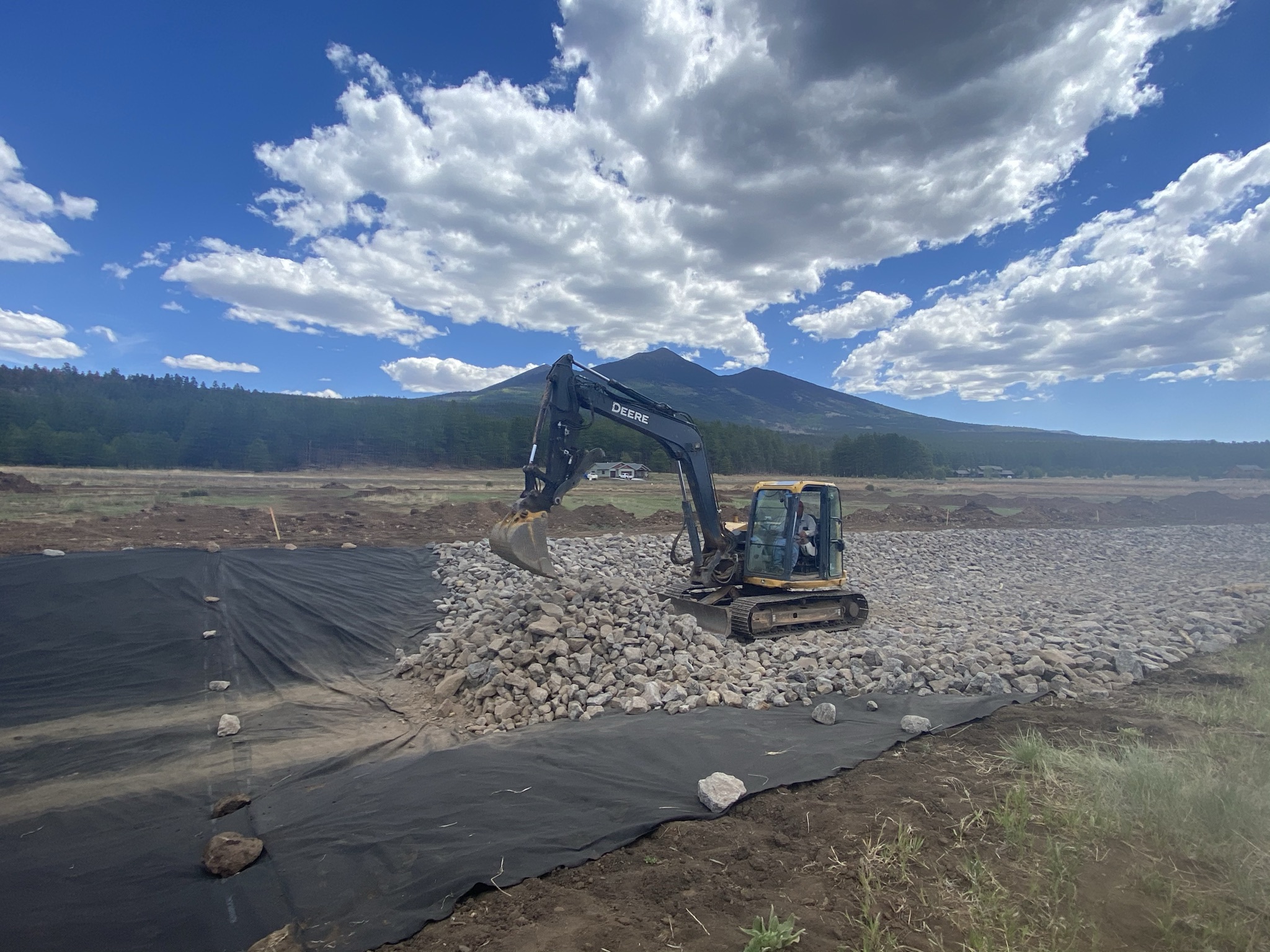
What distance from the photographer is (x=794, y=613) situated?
11.1 m

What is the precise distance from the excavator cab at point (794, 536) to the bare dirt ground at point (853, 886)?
6272 millimetres

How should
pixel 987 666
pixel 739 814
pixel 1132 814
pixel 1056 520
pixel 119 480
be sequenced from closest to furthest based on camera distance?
pixel 1132 814 → pixel 739 814 → pixel 987 666 → pixel 1056 520 → pixel 119 480

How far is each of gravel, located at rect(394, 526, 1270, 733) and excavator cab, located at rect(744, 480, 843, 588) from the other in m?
1.08

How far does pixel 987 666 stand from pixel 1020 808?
4.10 meters

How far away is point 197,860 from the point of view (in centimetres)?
447

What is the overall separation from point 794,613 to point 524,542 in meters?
5.12

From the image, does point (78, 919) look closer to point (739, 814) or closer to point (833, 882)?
point (739, 814)

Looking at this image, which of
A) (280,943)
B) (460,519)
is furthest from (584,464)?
(460,519)

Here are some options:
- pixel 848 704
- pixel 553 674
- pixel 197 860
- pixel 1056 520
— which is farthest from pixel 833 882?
pixel 1056 520

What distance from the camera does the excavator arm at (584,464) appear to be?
349 inches

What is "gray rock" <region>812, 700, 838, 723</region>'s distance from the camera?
6312mm

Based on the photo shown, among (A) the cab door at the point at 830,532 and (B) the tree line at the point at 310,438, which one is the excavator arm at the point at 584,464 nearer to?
(A) the cab door at the point at 830,532

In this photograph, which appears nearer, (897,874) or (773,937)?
(773,937)

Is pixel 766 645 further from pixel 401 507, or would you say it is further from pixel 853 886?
pixel 401 507
